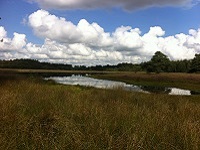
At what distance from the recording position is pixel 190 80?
57.0 m

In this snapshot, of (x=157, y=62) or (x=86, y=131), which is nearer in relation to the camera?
(x=86, y=131)

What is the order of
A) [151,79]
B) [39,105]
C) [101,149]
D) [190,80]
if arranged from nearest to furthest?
[101,149] → [39,105] → [190,80] → [151,79]

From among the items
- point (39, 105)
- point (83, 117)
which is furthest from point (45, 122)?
point (39, 105)

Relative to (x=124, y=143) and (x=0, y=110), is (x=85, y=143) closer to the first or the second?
(x=124, y=143)

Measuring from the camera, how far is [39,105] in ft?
29.9

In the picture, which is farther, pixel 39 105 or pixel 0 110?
pixel 39 105

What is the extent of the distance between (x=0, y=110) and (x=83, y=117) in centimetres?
216

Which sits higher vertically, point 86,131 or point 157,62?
point 157,62

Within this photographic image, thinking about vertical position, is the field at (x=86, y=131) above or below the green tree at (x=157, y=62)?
below

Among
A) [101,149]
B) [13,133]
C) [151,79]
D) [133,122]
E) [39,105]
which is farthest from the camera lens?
[151,79]

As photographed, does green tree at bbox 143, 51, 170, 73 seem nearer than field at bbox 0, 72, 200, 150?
No

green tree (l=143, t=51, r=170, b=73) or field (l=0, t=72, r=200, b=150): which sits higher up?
green tree (l=143, t=51, r=170, b=73)

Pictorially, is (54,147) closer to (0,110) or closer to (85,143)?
(85,143)

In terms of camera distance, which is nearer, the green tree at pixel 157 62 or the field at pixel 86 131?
the field at pixel 86 131
